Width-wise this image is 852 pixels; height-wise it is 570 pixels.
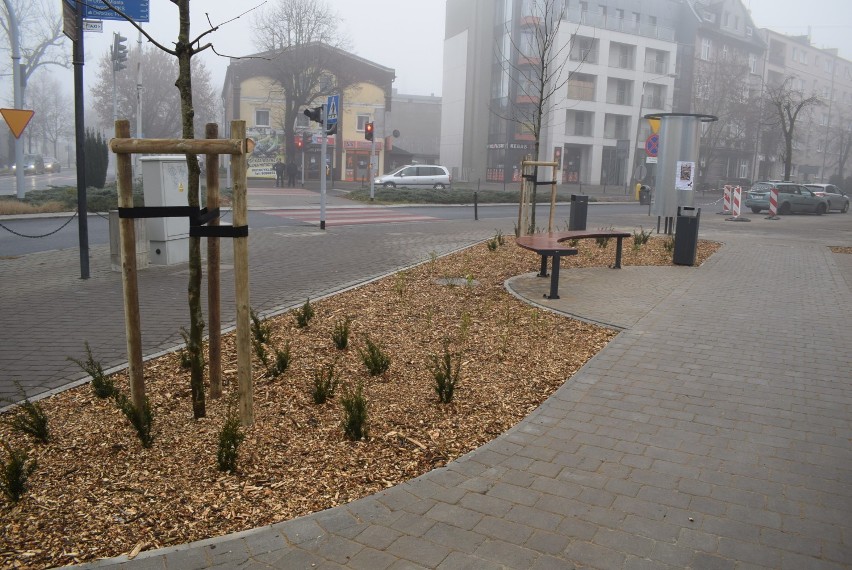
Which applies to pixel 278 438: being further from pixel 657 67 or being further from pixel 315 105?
pixel 657 67

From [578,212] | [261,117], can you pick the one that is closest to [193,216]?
[578,212]

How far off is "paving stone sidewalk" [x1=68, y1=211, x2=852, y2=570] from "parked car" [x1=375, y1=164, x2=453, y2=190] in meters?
37.2

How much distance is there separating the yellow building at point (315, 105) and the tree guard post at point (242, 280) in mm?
47558

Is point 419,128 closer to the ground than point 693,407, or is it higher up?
higher up

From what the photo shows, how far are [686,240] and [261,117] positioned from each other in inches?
2010

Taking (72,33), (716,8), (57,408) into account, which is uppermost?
(716,8)

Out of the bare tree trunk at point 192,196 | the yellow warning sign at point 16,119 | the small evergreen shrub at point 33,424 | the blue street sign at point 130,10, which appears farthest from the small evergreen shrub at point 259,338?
the yellow warning sign at point 16,119

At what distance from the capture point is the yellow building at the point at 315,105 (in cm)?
5253

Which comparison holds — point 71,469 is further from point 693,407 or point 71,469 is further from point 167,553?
point 693,407

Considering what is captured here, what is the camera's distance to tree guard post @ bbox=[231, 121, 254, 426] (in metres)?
4.36

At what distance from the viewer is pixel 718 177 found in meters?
73.6

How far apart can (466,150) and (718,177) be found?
1039 inches

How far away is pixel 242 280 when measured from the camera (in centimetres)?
454

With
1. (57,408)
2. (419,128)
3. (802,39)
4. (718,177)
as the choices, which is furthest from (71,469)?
(802,39)
